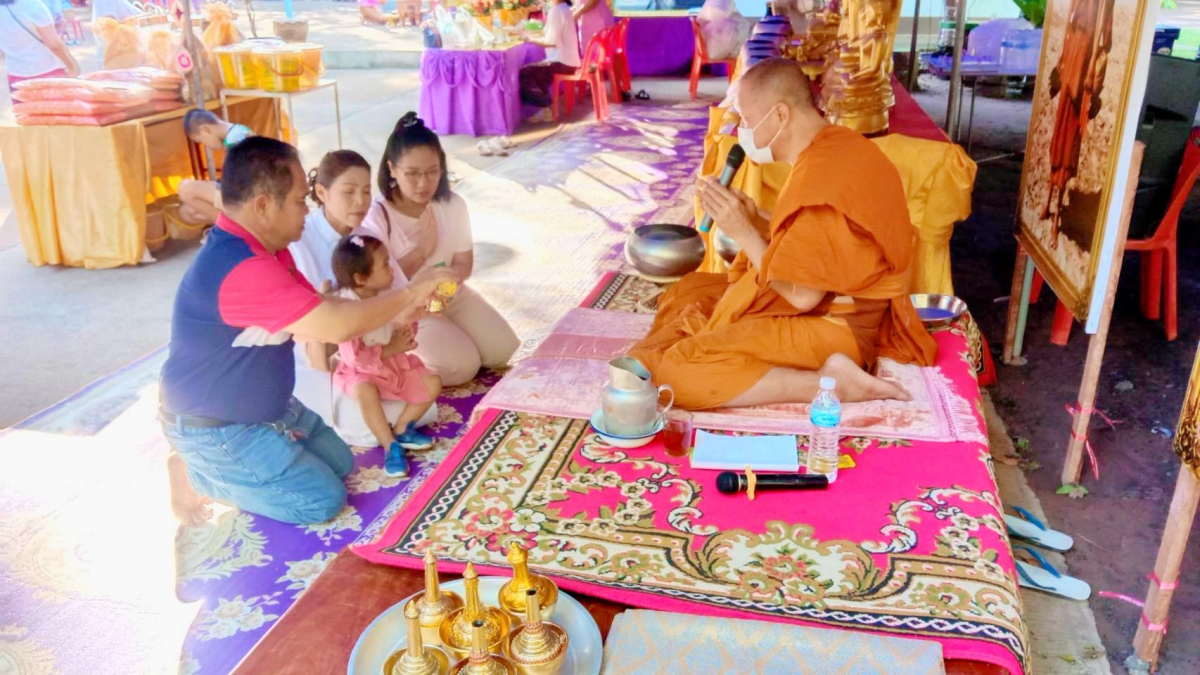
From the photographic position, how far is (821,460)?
7.75 ft

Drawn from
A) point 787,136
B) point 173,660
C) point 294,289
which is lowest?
point 173,660

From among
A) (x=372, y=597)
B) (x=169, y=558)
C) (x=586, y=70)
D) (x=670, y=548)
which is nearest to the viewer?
(x=372, y=597)

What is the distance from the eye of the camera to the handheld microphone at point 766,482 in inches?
88.4

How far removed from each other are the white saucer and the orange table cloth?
4.09m

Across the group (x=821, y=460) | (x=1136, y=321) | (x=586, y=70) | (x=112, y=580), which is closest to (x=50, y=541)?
(x=112, y=580)

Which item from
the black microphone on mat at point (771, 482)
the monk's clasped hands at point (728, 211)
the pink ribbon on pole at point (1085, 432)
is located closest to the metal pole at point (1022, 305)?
the pink ribbon on pole at point (1085, 432)

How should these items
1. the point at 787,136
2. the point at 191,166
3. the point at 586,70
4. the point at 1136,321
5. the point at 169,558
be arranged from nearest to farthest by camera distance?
the point at 169,558
the point at 787,136
the point at 1136,321
the point at 191,166
the point at 586,70

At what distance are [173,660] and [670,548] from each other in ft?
4.03

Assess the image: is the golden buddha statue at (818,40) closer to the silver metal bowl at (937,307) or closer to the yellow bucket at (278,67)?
the silver metal bowl at (937,307)

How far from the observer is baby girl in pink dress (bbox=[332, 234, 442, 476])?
2.95m

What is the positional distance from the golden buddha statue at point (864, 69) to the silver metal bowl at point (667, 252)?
2.77ft

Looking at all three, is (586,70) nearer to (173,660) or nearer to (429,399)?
(429,399)

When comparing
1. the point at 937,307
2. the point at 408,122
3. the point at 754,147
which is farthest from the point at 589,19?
the point at 754,147

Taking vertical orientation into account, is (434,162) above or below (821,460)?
above
